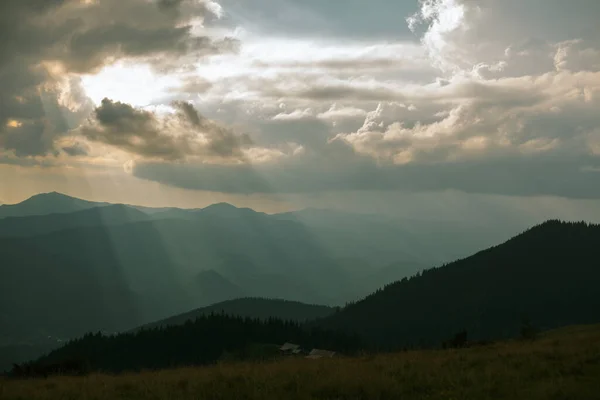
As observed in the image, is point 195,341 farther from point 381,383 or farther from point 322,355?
point 381,383

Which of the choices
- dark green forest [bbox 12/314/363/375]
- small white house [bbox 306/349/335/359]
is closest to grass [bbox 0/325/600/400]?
small white house [bbox 306/349/335/359]

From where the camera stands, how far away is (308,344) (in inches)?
6097

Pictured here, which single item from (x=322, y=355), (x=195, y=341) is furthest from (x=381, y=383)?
(x=195, y=341)

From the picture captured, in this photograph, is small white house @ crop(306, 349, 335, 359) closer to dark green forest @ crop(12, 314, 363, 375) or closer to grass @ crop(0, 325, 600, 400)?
grass @ crop(0, 325, 600, 400)

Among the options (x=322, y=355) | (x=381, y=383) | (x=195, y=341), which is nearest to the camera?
(x=381, y=383)

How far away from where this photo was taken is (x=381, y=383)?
1252cm

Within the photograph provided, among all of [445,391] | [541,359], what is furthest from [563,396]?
[541,359]

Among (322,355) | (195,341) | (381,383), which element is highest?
(381,383)

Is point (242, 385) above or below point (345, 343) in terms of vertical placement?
above

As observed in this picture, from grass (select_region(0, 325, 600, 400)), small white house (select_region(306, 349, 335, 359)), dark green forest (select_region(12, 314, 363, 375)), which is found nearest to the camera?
grass (select_region(0, 325, 600, 400))

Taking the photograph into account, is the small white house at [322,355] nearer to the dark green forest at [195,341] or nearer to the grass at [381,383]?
the grass at [381,383]

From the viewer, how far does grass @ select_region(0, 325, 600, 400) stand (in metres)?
12.1

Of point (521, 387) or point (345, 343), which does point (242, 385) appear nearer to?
point (521, 387)

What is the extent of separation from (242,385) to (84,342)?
18504cm
